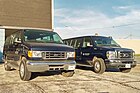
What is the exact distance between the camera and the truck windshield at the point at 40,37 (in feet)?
Answer: 27.0

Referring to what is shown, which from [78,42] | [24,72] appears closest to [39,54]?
[24,72]

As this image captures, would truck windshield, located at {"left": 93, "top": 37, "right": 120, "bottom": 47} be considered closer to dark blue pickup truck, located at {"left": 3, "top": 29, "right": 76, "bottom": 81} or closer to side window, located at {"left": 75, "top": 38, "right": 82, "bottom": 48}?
side window, located at {"left": 75, "top": 38, "right": 82, "bottom": 48}

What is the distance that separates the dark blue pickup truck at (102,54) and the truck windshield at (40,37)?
2195 millimetres

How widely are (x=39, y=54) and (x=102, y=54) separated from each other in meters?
3.50

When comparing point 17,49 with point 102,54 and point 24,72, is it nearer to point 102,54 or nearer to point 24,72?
point 24,72

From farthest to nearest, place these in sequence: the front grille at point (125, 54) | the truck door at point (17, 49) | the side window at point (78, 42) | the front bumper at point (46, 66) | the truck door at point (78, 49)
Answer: the side window at point (78, 42)
the truck door at point (78, 49)
the front grille at point (125, 54)
the truck door at point (17, 49)
the front bumper at point (46, 66)

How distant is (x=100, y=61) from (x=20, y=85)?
4.15 meters

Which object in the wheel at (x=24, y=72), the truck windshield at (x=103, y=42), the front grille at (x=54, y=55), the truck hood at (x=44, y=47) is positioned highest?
the truck windshield at (x=103, y=42)

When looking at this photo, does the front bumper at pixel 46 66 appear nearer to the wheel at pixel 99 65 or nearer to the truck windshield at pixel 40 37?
the truck windshield at pixel 40 37

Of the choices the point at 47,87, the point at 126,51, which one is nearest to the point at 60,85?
the point at 47,87

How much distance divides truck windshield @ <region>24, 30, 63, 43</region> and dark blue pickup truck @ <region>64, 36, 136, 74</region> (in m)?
2.20

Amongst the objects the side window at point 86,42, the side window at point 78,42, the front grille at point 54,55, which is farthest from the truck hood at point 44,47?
the side window at point 78,42

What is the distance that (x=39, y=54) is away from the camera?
729cm

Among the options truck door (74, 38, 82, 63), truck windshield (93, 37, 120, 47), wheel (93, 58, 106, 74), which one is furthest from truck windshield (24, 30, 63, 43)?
truck door (74, 38, 82, 63)
